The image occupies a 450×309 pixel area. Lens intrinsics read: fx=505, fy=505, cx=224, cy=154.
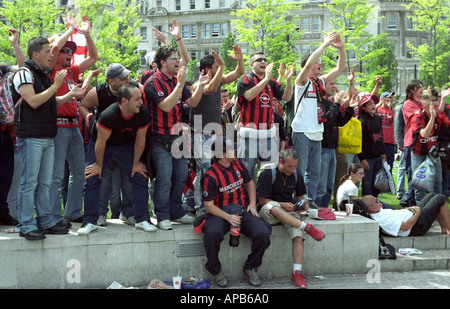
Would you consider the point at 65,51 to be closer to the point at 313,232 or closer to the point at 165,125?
the point at 165,125

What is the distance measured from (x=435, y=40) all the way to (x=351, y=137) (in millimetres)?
34456

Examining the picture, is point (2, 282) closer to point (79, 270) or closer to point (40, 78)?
point (79, 270)

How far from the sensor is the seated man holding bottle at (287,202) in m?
6.02

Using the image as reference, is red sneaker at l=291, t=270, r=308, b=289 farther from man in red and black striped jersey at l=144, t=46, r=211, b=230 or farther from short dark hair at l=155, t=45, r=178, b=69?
short dark hair at l=155, t=45, r=178, b=69

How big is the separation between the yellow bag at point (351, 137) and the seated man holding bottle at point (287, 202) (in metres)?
2.35

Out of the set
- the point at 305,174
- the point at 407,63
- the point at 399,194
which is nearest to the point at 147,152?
the point at 305,174

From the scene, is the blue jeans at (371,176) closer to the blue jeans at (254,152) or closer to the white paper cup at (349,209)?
the white paper cup at (349,209)

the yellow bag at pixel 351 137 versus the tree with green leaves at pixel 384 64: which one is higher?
the tree with green leaves at pixel 384 64

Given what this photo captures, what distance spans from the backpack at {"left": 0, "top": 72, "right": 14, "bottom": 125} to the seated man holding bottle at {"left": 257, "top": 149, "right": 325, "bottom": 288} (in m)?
3.11

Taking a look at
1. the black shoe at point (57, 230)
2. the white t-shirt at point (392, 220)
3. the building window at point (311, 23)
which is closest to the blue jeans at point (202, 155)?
the black shoe at point (57, 230)

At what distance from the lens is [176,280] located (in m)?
5.64

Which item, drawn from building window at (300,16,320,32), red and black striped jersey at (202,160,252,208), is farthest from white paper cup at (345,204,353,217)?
building window at (300,16,320,32)

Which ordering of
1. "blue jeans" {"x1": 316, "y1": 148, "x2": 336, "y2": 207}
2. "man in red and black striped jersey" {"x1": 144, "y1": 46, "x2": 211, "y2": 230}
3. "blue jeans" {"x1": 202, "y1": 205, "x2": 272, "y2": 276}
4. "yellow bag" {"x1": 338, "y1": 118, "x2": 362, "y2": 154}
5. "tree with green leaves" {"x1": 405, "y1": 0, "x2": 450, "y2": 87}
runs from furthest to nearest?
1. "tree with green leaves" {"x1": 405, "y1": 0, "x2": 450, "y2": 87}
2. "yellow bag" {"x1": 338, "y1": 118, "x2": 362, "y2": 154}
3. "blue jeans" {"x1": 316, "y1": 148, "x2": 336, "y2": 207}
4. "man in red and black striped jersey" {"x1": 144, "y1": 46, "x2": 211, "y2": 230}
5. "blue jeans" {"x1": 202, "y1": 205, "x2": 272, "y2": 276}

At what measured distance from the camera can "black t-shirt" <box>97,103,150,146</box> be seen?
19.0ft
